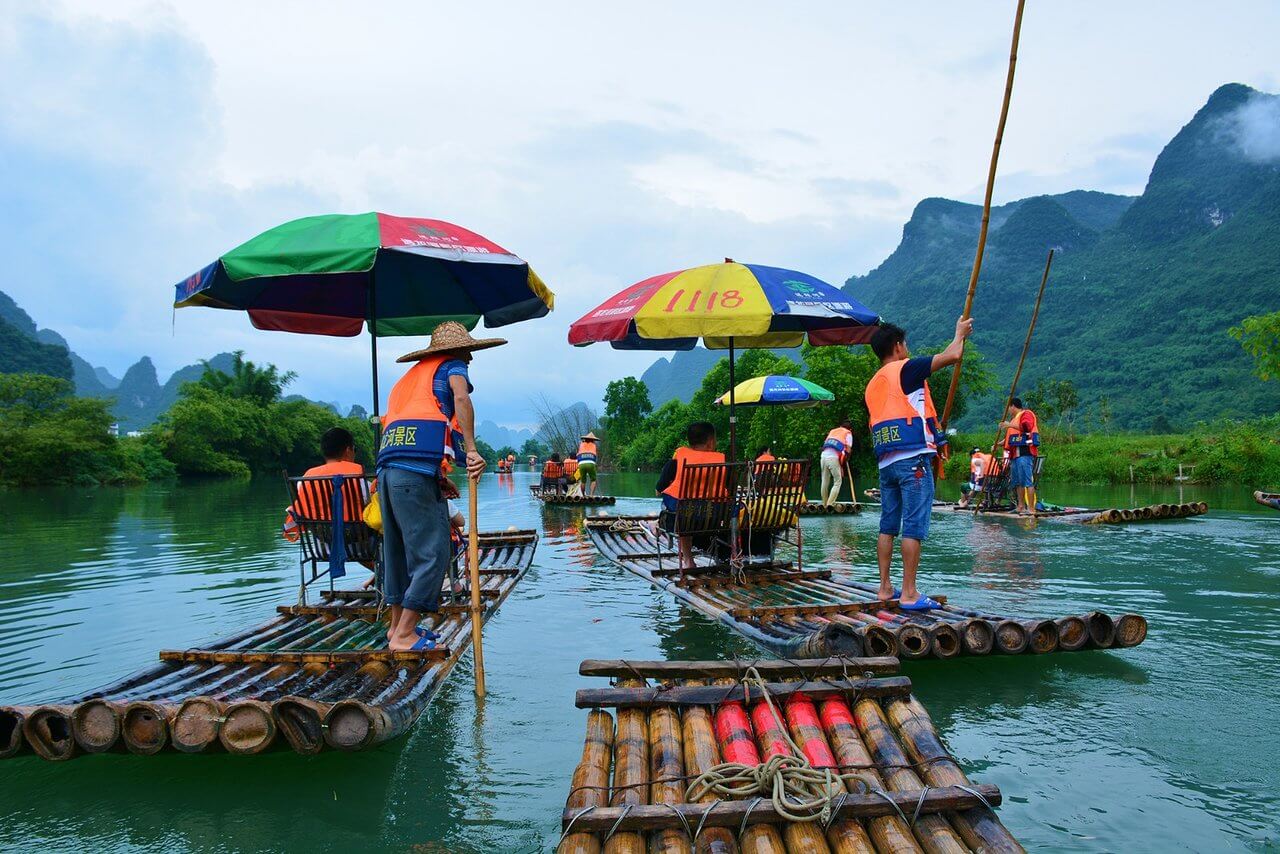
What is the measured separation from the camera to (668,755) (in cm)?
316

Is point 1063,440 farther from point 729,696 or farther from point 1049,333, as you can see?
point 1049,333

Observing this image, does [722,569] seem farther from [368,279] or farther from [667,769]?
[667,769]

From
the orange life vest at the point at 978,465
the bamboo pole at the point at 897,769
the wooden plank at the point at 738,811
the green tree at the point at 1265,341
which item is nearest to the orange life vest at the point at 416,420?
the wooden plank at the point at 738,811

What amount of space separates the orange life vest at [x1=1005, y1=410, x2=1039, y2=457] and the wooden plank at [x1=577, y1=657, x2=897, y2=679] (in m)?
11.4

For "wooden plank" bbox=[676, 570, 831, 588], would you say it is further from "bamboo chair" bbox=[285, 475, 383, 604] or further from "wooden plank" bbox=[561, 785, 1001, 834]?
"wooden plank" bbox=[561, 785, 1001, 834]

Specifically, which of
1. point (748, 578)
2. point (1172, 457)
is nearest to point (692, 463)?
point (748, 578)

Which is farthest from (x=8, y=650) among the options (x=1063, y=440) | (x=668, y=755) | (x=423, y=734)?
(x=1063, y=440)

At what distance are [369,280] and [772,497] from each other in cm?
382

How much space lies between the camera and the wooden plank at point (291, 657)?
4617 millimetres

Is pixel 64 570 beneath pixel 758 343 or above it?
beneath

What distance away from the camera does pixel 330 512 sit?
237 inches

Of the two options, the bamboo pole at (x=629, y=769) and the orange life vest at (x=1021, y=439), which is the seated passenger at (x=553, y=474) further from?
the bamboo pole at (x=629, y=769)

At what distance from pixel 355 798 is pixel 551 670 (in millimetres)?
1998

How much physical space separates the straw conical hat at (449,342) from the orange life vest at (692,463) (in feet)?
8.40
